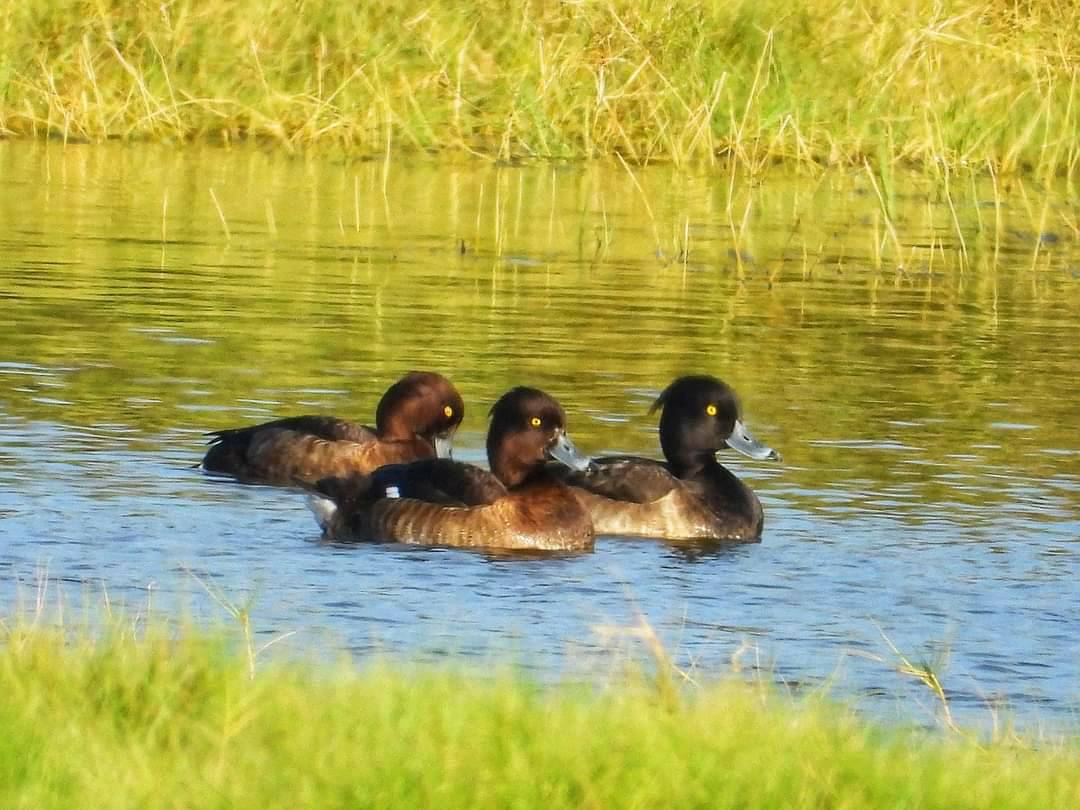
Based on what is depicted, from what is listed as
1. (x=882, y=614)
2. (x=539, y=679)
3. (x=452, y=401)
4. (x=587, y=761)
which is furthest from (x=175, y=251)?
(x=587, y=761)

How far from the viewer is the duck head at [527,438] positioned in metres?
10.7

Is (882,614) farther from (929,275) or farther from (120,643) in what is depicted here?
(929,275)

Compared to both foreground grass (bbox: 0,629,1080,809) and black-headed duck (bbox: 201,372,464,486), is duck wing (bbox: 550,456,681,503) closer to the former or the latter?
black-headed duck (bbox: 201,372,464,486)

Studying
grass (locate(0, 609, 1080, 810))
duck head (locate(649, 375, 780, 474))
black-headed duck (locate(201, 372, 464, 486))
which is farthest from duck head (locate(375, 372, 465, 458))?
grass (locate(0, 609, 1080, 810))

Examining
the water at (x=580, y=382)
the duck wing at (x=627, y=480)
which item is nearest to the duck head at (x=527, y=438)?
the duck wing at (x=627, y=480)

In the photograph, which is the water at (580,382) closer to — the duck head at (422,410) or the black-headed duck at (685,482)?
the black-headed duck at (685,482)

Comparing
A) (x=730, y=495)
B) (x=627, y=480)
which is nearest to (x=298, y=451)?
(x=627, y=480)

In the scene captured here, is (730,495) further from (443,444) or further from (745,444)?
(443,444)

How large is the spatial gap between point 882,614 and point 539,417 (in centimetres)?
235

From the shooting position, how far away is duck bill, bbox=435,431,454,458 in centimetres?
1182

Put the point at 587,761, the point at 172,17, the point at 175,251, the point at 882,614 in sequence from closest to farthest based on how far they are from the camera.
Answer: the point at 587,761 < the point at 882,614 < the point at 175,251 < the point at 172,17

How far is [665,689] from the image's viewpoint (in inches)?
243

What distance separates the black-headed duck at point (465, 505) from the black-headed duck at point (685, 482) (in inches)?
11.6

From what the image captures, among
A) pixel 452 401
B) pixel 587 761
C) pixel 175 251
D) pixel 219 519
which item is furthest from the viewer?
pixel 175 251
